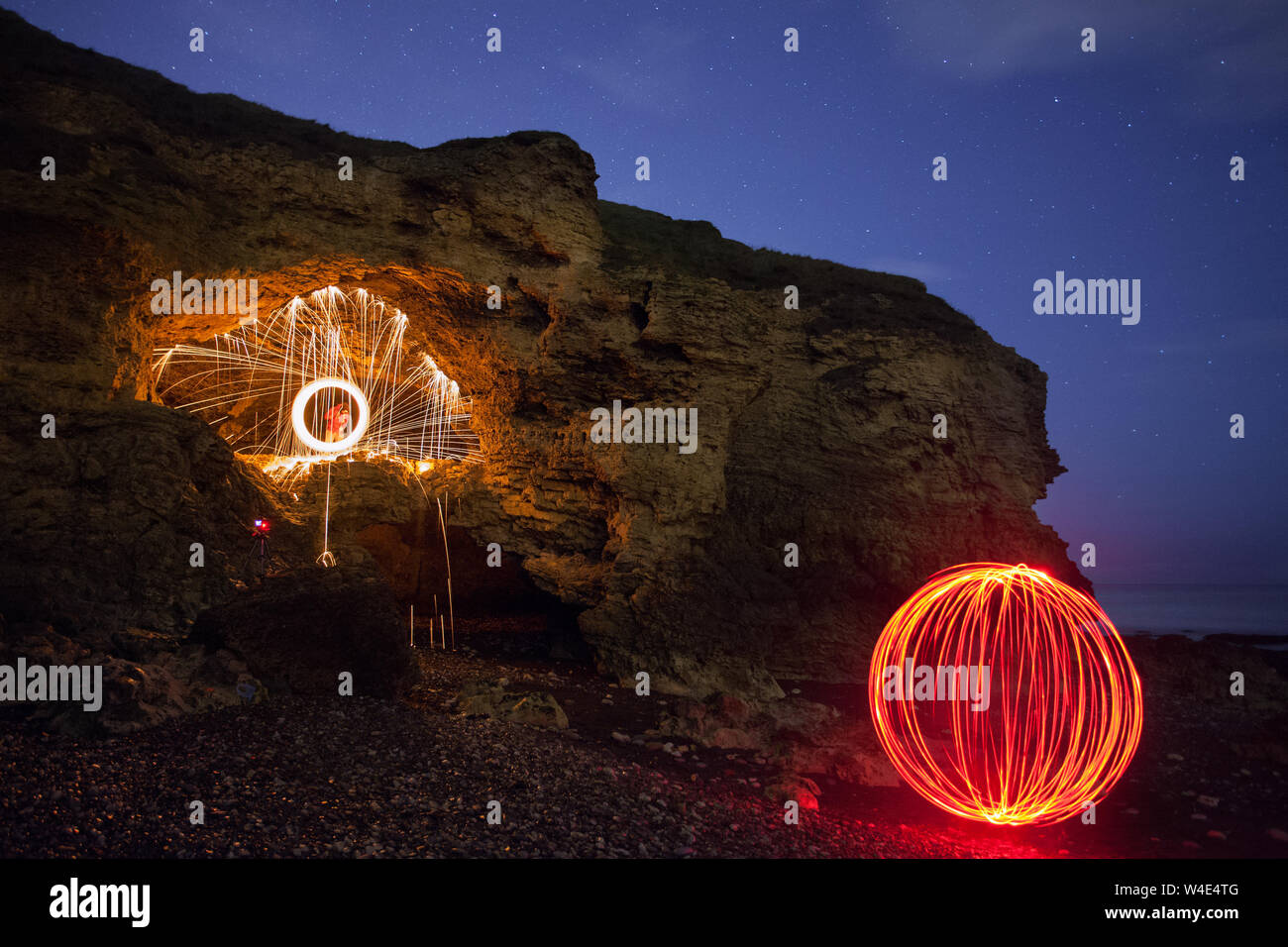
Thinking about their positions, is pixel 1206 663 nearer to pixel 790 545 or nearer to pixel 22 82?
pixel 790 545

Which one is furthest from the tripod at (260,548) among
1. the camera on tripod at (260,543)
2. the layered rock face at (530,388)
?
the layered rock face at (530,388)

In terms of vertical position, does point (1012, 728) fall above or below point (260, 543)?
below

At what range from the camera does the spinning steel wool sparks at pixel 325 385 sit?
19.0m

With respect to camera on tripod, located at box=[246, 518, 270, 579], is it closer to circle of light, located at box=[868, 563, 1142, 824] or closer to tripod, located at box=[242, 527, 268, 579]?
tripod, located at box=[242, 527, 268, 579]

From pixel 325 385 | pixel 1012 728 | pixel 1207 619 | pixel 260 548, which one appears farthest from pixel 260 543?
pixel 1207 619

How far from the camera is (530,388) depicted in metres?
17.2

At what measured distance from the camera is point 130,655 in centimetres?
984

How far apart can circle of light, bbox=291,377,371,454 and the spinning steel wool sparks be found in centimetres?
3

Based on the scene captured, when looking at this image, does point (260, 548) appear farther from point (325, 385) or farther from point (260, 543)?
point (325, 385)

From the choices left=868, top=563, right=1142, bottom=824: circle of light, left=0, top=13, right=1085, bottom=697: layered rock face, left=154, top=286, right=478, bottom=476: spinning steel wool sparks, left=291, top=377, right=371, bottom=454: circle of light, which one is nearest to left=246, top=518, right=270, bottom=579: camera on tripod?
left=0, top=13, right=1085, bottom=697: layered rock face

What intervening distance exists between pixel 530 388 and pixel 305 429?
628 cm

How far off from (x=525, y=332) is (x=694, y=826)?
11.9 meters

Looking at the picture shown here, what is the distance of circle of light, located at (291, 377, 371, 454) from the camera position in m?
18.4

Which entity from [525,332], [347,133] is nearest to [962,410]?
[525,332]
